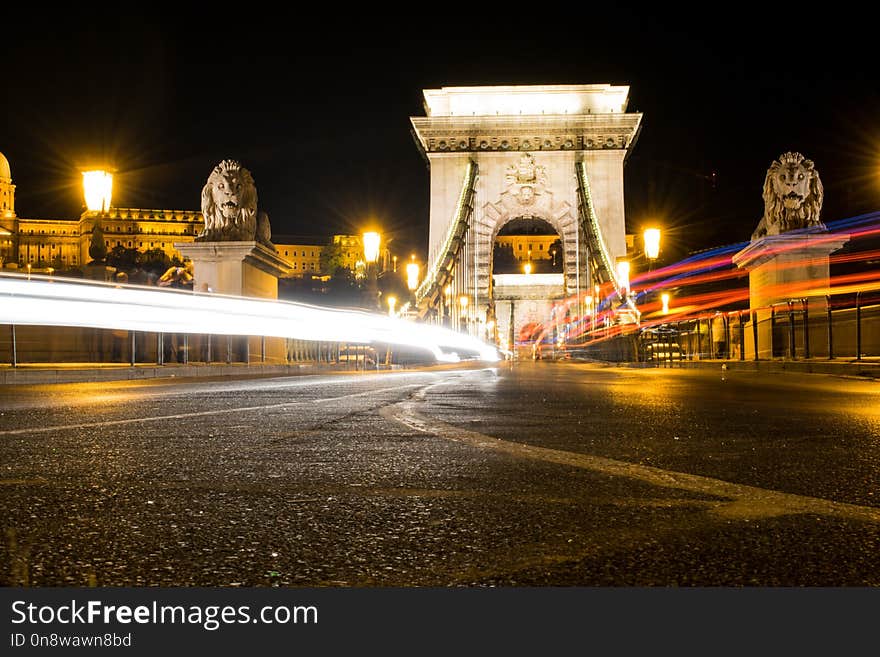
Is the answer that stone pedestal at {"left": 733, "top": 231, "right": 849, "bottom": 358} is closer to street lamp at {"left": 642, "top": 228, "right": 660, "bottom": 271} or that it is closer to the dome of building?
street lamp at {"left": 642, "top": 228, "right": 660, "bottom": 271}

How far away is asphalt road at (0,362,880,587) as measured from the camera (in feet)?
5.77

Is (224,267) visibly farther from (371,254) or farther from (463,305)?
(463,305)

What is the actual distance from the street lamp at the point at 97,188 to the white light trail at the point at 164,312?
1.17m

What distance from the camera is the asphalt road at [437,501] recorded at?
5.77 feet

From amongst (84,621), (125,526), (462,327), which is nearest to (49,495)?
(125,526)

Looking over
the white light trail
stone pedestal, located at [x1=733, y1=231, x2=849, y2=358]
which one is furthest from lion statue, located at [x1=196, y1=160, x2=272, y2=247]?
stone pedestal, located at [x1=733, y1=231, x2=849, y2=358]

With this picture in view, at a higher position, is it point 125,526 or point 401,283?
point 401,283

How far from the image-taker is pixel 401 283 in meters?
90.2

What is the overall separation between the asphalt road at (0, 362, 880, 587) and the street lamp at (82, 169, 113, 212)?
340 inches

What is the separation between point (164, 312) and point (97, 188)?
2.12m

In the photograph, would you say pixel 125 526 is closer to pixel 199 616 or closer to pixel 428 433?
pixel 199 616

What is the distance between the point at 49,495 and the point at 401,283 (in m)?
87.7

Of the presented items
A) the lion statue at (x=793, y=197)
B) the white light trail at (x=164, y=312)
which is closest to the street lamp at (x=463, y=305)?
the white light trail at (x=164, y=312)

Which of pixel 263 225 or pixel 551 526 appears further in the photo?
pixel 263 225
